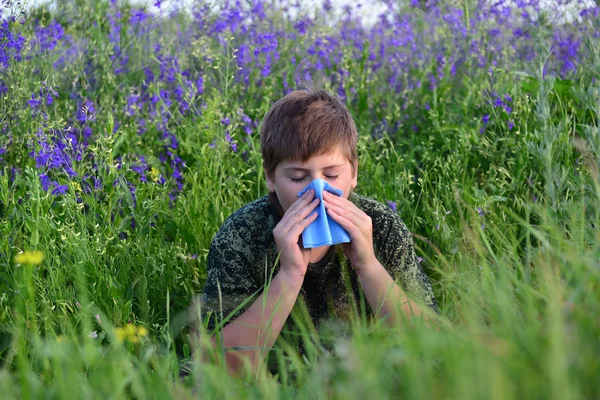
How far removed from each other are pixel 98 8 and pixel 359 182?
69.3 inches

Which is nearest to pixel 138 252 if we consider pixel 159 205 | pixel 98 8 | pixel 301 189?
pixel 159 205

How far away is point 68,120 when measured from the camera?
4098 mm

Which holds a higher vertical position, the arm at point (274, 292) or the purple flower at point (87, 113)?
the purple flower at point (87, 113)

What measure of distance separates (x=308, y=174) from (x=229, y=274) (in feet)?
1.54

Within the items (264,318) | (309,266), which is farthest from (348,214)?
(264,318)

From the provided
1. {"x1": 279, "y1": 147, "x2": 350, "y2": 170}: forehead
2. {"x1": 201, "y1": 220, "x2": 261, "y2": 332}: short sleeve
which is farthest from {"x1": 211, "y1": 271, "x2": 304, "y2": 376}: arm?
{"x1": 279, "y1": 147, "x2": 350, "y2": 170}: forehead

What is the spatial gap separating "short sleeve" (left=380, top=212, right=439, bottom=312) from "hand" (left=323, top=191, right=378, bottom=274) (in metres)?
0.25

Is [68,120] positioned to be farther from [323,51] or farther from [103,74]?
[323,51]

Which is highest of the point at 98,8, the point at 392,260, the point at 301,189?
the point at 98,8

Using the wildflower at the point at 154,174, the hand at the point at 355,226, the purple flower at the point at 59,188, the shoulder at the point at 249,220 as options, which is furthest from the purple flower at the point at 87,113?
the hand at the point at 355,226

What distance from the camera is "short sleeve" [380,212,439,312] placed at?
2.80m

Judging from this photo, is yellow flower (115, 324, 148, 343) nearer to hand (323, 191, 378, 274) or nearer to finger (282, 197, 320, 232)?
finger (282, 197, 320, 232)

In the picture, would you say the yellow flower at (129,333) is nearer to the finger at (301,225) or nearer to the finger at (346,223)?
the finger at (301,225)

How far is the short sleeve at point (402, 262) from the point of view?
280cm
